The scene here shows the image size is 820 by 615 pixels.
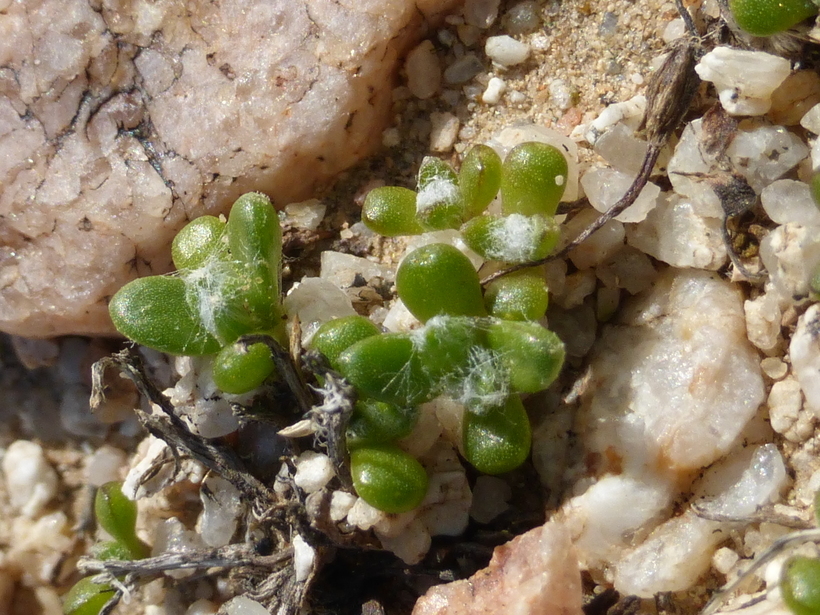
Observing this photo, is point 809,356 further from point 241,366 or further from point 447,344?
point 241,366

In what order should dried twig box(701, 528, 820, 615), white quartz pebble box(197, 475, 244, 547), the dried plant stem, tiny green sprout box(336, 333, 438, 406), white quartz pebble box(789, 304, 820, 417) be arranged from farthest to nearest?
white quartz pebble box(197, 475, 244, 547)
the dried plant stem
tiny green sprout box(336, 333, 438, 406)
white quartz pebble box(789, 304, 820, 417)
dried twig box(701, 528, 820, 615)

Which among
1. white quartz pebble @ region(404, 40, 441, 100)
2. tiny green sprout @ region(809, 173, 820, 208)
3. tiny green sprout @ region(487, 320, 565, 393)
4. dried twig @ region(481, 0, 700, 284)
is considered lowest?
tiny green sprout @ region(487, 320, 565, 393)

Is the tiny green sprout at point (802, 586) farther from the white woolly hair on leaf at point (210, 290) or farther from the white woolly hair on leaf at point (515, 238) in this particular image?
the white woolly hair on leaf at point (210, 290)

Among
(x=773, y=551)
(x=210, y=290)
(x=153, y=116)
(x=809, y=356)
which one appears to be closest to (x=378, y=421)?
(x=210, y=290)

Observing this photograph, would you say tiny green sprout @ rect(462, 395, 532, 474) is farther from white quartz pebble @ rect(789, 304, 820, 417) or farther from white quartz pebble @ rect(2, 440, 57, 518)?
white quartz pebble @ rect(2, 440, 57, 518)

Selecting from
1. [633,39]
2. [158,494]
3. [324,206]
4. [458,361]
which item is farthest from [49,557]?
[633,39]

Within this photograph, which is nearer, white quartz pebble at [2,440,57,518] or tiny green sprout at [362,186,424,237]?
tiny green sprout at [362,186,424,237]

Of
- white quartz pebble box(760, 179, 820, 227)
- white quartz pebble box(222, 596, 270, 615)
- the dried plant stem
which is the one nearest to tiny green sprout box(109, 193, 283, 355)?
the dried plant stem
